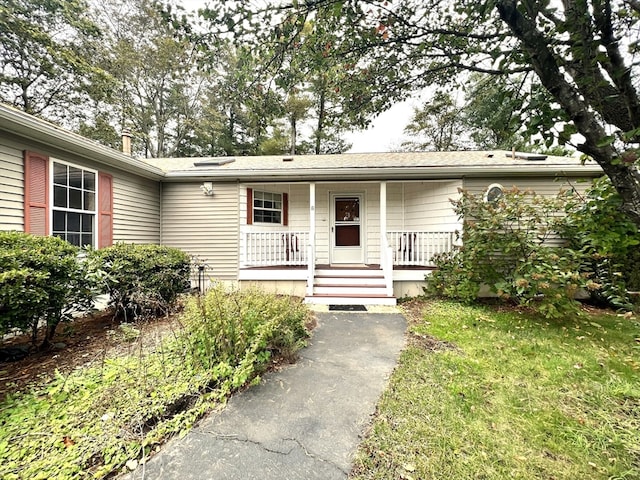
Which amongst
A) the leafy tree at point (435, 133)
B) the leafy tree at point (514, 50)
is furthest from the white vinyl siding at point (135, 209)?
the leafy tree at point (435, 133)

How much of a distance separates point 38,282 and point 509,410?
478 cm

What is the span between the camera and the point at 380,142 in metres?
19.7

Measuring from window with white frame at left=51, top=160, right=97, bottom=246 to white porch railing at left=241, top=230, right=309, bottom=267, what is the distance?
289cm

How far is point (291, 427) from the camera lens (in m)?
2.02

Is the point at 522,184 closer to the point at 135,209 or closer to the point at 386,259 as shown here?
the point at 386,259

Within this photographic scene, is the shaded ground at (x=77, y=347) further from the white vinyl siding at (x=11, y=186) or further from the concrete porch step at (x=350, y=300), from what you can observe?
the concrete porch step at (x=350, y=300)

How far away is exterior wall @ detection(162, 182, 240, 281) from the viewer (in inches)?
260

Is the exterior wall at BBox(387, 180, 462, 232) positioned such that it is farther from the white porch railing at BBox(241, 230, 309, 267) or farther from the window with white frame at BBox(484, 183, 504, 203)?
the white porch railing at BBox(241, 230, 309, 267)

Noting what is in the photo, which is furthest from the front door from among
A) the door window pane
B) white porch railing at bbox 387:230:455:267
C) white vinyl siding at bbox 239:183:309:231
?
white porch railing at bbox 387:230:455:267

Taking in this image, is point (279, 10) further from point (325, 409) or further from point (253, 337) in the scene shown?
point (325, 409)

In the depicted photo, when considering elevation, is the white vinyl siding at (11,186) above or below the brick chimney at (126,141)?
below

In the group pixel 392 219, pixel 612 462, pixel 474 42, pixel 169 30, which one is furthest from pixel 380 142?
pixel 612 462

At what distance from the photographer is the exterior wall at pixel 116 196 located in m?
3.64

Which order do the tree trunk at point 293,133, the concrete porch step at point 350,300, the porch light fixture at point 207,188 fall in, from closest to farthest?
the concrete porch step at point 350,300 < the porch light fixture at point 207,188 < the tree trunk at point 293,133
